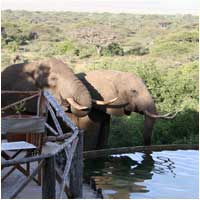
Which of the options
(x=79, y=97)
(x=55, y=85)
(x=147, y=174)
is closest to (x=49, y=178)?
(x=147, y=174)

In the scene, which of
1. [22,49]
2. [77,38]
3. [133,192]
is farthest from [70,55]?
[133,192]

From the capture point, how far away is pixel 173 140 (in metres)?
9.77

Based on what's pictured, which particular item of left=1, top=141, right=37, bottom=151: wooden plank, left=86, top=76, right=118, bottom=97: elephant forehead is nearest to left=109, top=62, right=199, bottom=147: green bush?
left=86, top=76, right=118, bottom=97: elephant forehead

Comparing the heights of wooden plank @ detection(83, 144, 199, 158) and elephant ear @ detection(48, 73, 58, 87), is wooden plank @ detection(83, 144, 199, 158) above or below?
below

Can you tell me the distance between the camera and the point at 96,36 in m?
31.4

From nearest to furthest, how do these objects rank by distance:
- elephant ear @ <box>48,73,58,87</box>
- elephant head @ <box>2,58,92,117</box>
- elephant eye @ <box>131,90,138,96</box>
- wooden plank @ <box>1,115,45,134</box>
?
wooden plank @ <box>1,115,45,134</box>, elephant head @ <box>2,58,92,117</box>, elephant ear @ <box>48,73,58,87</box>, elephant eye @ <box>131,90,138,96</box>

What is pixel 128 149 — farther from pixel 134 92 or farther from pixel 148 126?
pixel 134 92

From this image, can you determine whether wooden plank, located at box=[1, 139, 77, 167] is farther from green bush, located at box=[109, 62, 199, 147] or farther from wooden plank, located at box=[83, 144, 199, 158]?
green bush, located at box=[109, 62, 199, 147]

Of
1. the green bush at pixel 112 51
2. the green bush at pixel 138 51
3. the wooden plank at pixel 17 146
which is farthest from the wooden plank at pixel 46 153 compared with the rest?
the green bush at pixel 138 51

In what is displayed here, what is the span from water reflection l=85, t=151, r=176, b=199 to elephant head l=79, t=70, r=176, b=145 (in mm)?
701

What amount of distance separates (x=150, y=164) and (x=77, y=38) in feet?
80.2

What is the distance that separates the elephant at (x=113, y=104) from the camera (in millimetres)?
8516

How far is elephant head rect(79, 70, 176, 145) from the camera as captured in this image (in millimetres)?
8516

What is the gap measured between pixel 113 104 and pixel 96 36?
912 inches
